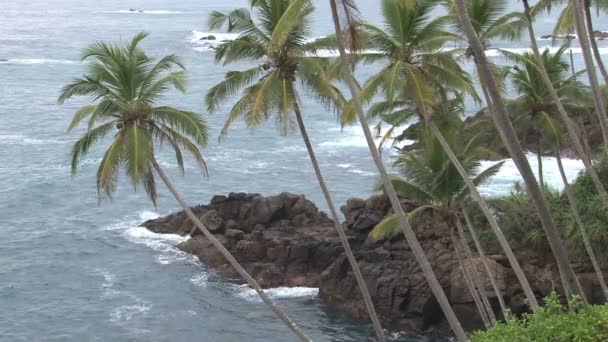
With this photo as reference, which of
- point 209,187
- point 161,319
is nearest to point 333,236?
point 161,319

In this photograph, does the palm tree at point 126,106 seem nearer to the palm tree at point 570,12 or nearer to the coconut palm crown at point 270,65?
the coconut palm crown at point 270,65

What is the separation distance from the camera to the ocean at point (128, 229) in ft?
135

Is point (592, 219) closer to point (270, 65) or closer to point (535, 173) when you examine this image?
point (270, 65)

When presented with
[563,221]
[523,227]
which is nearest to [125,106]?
[523,227]

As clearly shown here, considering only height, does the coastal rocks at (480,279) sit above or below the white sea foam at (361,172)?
below

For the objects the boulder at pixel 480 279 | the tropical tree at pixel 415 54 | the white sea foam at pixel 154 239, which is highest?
the tropical tree at pixel 415 54

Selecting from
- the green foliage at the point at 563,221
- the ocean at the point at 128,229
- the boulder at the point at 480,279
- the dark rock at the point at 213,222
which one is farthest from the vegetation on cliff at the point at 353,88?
the dark rock at the point at 213,222

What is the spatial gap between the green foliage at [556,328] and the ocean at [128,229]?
2017cm

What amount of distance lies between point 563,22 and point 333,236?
63.6 feet

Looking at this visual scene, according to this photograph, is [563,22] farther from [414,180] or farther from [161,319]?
[161,319]

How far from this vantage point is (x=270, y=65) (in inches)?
1010

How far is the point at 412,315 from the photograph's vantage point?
3884 centimetres

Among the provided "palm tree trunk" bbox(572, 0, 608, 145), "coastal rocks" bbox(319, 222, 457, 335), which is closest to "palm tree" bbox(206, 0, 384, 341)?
"palm tree trunk" bbox(572, 0, 608, 145)

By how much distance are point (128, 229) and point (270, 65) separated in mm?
31524
